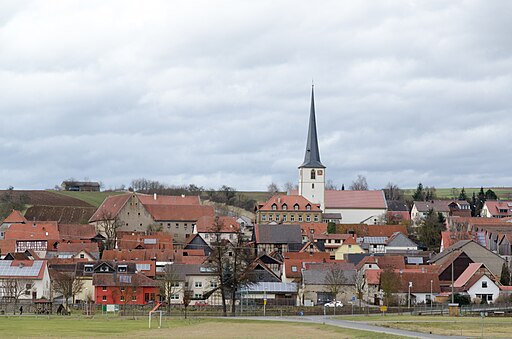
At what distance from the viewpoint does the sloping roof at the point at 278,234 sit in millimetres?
146875

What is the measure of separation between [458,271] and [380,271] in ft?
36.9

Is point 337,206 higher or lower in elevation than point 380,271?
higher

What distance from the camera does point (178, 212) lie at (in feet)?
564

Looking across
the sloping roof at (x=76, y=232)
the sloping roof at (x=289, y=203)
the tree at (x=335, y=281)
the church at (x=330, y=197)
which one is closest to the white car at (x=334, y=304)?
the tree at (x=335, y=281)

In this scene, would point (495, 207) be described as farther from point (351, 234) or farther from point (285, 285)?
point (285, 285)

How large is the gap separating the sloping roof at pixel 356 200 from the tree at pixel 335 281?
84.4 metres

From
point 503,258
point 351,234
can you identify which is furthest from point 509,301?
point 351,234

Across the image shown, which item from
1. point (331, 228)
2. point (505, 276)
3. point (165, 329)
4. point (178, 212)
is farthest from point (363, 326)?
point (178, 212)

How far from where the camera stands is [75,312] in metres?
92.7

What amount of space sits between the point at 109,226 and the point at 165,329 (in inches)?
3423

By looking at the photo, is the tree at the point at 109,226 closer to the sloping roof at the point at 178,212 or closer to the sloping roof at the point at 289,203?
the sloping roof at the point at 178,212

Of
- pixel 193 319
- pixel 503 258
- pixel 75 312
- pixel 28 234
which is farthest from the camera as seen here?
pixel 28 234

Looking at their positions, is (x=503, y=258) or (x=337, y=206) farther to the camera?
(x=337, y=206)

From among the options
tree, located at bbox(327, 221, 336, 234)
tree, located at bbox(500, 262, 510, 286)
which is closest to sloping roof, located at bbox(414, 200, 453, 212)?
tree, located at bbox(327, 221, 336, 234)
